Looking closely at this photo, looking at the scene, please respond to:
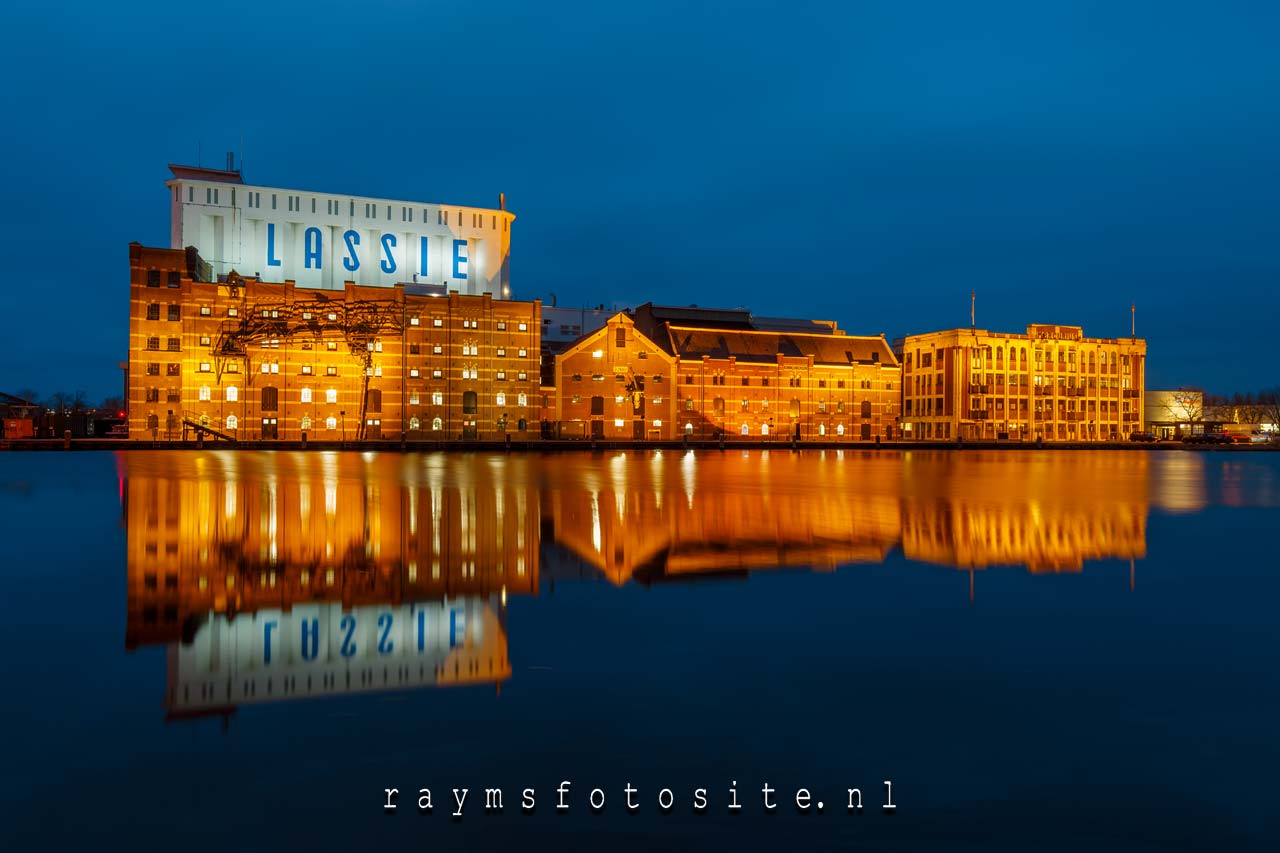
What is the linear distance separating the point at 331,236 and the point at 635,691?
93365 mm

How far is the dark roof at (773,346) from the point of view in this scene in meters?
96.3

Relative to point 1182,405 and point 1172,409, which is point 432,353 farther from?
point 1182,405

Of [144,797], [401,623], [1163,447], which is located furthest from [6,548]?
[1163,447]

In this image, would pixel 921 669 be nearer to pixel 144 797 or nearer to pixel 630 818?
pixel 630 818

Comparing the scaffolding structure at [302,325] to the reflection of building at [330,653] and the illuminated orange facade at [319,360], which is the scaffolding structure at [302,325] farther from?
the reflection of building at [330,653]

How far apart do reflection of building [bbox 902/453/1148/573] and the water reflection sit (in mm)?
93

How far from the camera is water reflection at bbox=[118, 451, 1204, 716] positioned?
7293mm

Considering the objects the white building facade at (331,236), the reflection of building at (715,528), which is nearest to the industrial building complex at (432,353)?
the white building facade at (331,236)

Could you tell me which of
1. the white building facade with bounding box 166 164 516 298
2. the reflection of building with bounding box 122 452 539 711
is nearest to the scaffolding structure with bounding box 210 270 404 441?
the white building facade with bounding box 166 164 516 298

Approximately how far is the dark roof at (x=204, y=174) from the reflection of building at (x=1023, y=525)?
8880cm

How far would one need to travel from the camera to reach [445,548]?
1334 centimetres

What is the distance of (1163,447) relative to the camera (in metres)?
107

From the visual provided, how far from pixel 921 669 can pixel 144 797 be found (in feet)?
18.5

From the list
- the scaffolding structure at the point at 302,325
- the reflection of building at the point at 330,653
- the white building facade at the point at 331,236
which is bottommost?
the reflection of building at the point at 330,653
